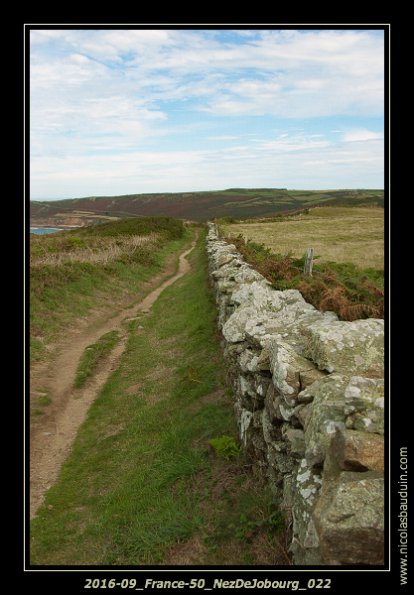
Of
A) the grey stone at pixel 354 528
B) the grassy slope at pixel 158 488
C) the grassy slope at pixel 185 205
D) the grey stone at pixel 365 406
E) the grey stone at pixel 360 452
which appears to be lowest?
the grassy slope at pixel 158 488

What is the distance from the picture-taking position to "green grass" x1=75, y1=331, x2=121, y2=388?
42.4ft

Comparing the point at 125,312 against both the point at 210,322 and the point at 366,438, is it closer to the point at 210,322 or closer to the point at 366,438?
the point at 210,322

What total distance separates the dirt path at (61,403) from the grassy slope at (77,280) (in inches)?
35.6

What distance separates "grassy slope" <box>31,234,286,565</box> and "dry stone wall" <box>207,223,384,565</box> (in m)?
0.57

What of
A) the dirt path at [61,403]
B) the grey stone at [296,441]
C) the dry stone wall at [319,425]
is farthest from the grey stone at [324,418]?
the dirt path at [61,403]

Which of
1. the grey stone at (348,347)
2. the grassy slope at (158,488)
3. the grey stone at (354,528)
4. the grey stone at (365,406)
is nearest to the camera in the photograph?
the grey stone at (354,528)

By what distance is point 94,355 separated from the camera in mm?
14469

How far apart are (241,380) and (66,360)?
8298 mm

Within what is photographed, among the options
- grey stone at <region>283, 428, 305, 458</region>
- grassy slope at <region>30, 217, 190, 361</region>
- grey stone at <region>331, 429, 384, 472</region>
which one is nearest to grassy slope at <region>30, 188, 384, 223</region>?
grassy slope at <region>30, 217, 190, 361</region>

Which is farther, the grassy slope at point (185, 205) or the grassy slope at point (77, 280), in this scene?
the grassy slope at point (185, 205)

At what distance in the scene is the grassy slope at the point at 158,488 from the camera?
222 inches

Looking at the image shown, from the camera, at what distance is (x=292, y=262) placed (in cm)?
1598

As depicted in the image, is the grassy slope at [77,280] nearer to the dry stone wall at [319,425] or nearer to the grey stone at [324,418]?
the dry stone wall at [319,425]
